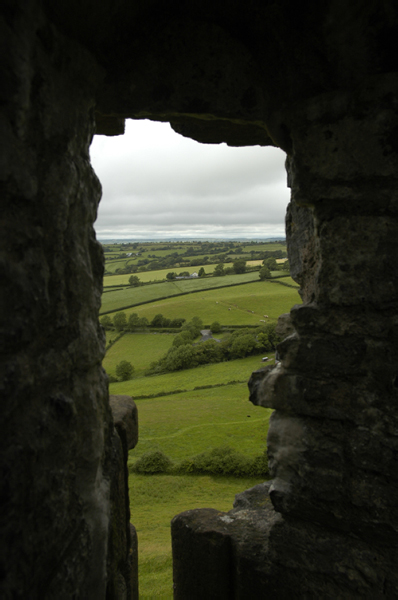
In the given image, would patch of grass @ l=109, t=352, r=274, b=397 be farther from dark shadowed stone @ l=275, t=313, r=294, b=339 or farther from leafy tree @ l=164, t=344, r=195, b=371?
dark shadowed stone @ l=275, t=313, r=294, b=339

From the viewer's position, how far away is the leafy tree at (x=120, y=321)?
4284 cm

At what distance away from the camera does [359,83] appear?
2.55m

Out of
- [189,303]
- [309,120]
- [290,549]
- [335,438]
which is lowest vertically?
[189,303]

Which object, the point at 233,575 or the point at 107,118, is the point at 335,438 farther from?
the point at 107,118

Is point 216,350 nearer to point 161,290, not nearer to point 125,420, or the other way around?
point 161,290

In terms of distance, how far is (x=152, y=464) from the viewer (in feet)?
56.3

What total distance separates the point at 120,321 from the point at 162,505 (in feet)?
101

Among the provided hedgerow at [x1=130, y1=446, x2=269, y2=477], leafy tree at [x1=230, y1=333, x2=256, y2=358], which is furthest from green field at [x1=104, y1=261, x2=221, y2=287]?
hedgerow at [x1=130, y1=446, x2=269, y2=477]

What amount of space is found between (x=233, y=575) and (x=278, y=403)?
157 centimetres

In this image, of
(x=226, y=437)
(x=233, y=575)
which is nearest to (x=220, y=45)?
(x=233, y=575)

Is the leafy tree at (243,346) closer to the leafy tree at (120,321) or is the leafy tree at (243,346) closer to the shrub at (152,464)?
the leafy tree at (120,321)

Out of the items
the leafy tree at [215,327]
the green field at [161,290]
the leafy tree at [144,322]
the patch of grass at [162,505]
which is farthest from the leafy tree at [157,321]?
the patch of grass at [162,505]

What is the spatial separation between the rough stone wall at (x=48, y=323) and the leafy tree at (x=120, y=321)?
41.3 metres

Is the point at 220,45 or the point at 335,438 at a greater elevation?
the point at 220,45
